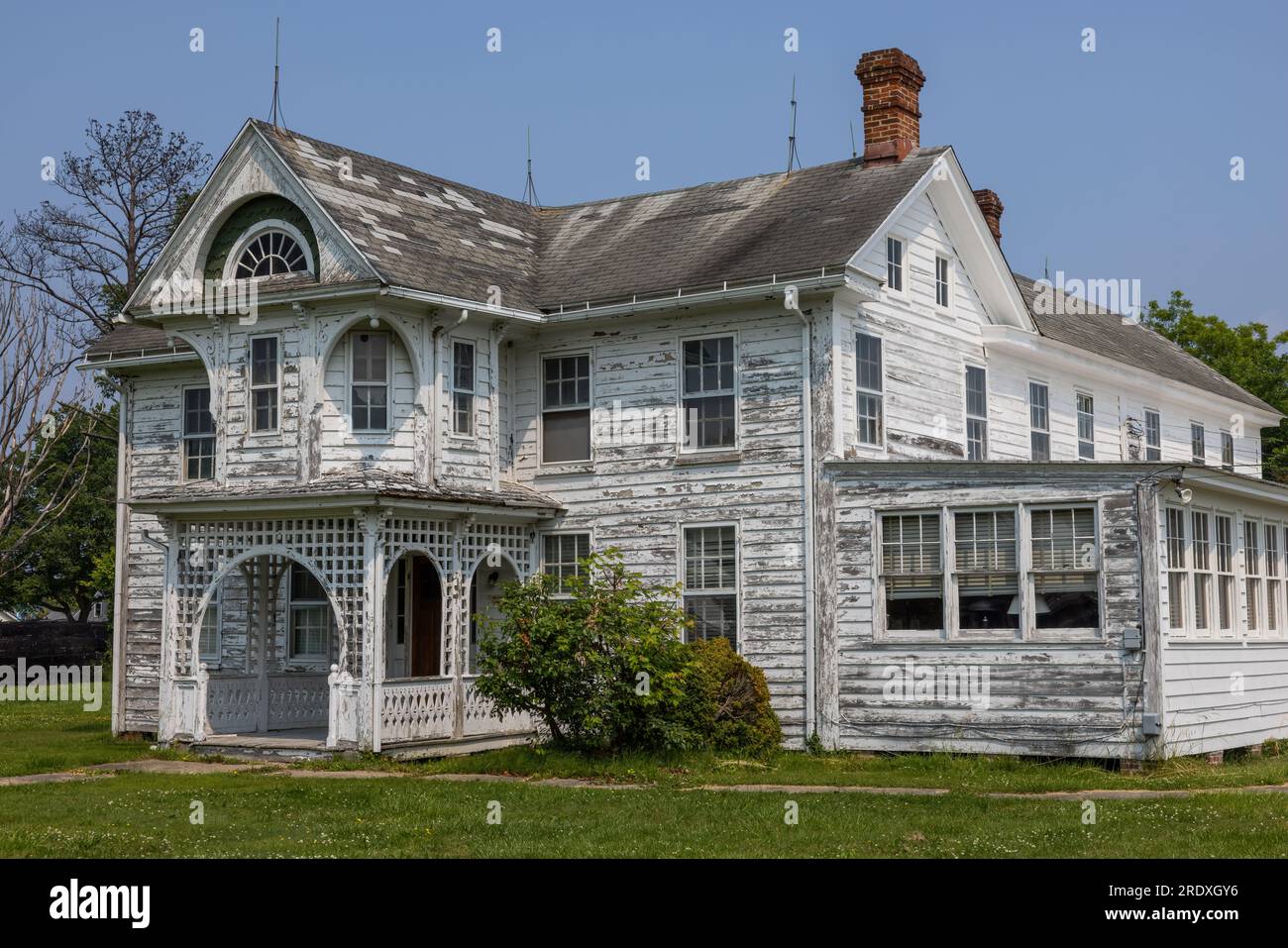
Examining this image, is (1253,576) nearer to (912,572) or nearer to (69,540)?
(912,572)

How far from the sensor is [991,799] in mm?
15227

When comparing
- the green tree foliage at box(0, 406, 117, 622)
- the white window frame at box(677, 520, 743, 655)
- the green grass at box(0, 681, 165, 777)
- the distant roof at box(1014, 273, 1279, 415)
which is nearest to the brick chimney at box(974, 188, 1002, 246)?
the distant roof at box(1014, 273, 1279, 415)

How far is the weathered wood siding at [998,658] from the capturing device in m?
18.5

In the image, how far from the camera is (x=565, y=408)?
22.9m

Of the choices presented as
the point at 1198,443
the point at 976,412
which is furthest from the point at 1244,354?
the point at 976,412

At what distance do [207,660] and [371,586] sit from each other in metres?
5.72

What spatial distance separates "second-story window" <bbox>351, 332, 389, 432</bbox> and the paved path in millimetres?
4634

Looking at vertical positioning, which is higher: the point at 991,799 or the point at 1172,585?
the point at 1172,585

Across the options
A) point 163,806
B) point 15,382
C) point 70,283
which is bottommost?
point 163,806

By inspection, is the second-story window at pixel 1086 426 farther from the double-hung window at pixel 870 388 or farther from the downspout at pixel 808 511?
the downspout at pixel 808 511

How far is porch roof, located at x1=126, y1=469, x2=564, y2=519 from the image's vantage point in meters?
20.1

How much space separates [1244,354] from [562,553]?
98.6ft

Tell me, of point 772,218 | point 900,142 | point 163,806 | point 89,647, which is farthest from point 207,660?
point 89,647
